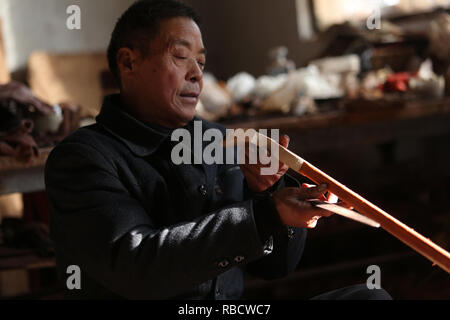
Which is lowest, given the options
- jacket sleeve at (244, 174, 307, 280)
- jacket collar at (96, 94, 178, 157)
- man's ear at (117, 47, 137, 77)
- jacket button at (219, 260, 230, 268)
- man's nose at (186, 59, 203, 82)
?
jacket sleeve at (244, 174, 307, 280)

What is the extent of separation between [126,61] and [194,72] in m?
0.18

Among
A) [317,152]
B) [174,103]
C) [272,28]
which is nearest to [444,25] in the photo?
[317,152]

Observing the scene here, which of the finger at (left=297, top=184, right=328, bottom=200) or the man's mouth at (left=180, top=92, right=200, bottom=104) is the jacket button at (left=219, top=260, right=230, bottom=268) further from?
the man's mouth at (left=180, top=92, right=200, bottom=104)

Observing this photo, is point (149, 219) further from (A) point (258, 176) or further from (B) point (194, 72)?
(B) point (194, 72)

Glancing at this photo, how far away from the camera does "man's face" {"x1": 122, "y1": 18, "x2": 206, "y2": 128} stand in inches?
55.4

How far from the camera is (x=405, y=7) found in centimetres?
416

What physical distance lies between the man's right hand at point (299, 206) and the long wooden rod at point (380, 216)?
40 millimetres

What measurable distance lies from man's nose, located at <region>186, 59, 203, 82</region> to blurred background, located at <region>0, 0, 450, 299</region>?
877mm

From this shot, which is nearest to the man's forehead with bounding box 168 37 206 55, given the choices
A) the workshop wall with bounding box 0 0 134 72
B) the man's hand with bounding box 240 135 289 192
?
the man's hand with bounding box 240 135 289 192

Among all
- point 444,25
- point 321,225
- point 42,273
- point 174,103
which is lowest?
point 42,273

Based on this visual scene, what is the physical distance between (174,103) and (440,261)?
2.41ft

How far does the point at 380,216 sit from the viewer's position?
1.09m

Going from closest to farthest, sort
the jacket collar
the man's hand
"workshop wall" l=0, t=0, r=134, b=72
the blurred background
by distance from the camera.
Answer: the man's hand
the jacket collar
the blurred background
"workshop wall" l=0, t=0, r=134, b=72

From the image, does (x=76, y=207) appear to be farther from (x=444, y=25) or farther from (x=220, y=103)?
(x=444, y=25)
